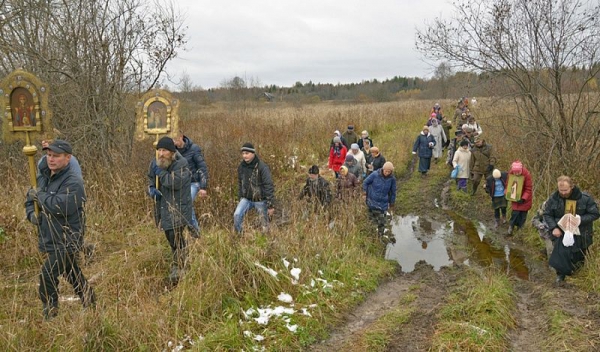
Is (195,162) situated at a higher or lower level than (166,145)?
lower

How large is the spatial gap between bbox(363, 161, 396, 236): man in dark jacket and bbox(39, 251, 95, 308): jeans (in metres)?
4.66

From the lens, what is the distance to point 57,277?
12.4 ft

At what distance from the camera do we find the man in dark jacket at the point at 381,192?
273 inches

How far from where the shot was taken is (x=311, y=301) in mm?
4660

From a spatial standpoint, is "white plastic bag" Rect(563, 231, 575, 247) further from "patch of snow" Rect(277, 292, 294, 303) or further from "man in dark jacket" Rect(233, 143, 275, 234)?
"man in dark jacket" Rect(233, 143, 275, 234)

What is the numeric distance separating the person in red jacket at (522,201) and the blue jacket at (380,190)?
218 centimetres

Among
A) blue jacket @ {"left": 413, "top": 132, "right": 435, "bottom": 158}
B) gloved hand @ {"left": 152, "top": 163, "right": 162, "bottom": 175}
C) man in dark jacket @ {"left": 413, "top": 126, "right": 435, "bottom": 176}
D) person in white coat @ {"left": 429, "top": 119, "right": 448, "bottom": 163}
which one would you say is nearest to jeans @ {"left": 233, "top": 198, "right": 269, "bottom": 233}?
gloved hand @ {"left": 152, "top": 163, "right": 162, "bottom": 175}

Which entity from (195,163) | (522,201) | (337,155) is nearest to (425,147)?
(337,155)

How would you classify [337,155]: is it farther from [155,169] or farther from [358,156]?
[155,169]

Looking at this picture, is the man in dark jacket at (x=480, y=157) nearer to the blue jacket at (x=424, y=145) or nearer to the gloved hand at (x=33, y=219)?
the blue jacket at (x=424, y=145)

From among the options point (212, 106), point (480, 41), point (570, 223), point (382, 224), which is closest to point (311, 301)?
point (382, 224)

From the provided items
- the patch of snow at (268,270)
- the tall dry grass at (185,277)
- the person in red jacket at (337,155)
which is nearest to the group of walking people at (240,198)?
the tall dry grass at (185,277)

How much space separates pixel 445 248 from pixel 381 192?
4.74 feet

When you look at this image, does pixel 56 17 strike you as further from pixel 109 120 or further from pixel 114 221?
pixel 114 221
